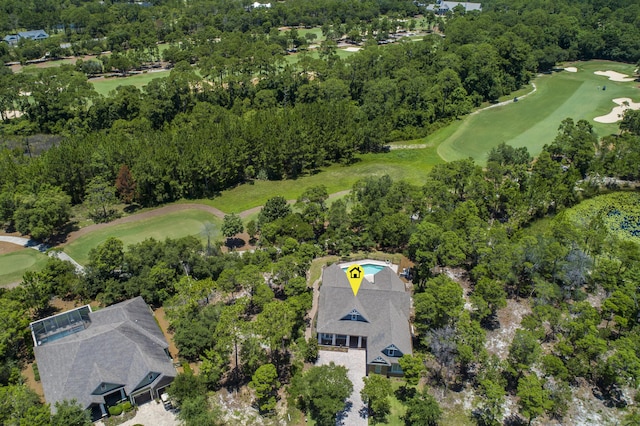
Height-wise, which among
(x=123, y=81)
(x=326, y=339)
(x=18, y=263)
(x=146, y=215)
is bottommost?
(x=326, y=339)

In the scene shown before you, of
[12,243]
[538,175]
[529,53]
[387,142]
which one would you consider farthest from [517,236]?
[529,53]

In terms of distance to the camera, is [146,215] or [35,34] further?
[35,34]

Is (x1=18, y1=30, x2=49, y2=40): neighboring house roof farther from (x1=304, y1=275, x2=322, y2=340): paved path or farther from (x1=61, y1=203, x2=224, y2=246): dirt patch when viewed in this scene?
(x1=304, y1=275, x2=322, y2=340): paved path

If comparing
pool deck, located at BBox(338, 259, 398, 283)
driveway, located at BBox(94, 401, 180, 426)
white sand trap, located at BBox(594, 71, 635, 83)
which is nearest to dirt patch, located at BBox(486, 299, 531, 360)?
pool deck, located at BBox(338, 259, 398, 283)

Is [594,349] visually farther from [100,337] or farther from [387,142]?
[387,142]

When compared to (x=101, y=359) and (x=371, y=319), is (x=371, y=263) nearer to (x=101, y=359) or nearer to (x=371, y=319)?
(x=371, y=319)

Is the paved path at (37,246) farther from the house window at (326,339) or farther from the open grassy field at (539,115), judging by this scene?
the open grassy field at (539,115)

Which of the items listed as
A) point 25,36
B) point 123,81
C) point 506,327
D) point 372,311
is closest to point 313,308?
point 372,311
